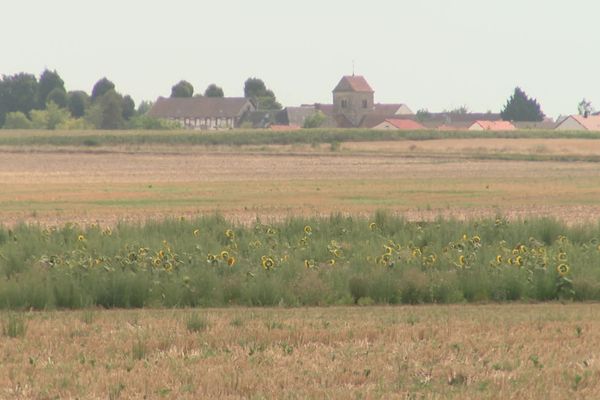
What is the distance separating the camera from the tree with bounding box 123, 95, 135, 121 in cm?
18312

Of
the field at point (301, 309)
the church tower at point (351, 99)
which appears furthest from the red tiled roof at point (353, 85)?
the field at point (301, 309)

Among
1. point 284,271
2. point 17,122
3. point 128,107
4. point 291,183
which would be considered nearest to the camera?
point 284,271

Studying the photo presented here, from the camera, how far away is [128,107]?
185 metres

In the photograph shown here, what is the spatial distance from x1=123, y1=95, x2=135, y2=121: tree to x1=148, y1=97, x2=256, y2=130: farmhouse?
5758 millimetres

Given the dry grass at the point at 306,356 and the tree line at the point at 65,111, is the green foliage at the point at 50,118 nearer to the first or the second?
the tree line at the point at 65,111

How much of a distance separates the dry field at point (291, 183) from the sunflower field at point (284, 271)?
34.1 feet

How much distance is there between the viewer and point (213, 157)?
8156 cm

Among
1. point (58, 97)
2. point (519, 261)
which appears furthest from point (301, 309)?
point (58, 97)

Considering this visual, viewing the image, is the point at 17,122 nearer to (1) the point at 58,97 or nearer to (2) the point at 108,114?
(2) the point at 108,114

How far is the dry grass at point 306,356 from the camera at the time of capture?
32.3ft

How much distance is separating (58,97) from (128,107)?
1725cm

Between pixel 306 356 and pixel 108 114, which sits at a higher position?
pixel 306 356

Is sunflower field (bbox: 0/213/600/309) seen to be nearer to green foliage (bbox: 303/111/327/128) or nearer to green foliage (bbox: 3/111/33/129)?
green foliage (bbox: 303/111/327/128)

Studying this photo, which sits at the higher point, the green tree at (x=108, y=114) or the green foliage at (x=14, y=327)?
the green foliage at (x=14, y=327)
